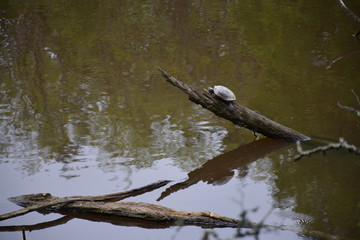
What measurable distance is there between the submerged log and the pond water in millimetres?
75

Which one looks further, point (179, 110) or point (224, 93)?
point (179, 110)

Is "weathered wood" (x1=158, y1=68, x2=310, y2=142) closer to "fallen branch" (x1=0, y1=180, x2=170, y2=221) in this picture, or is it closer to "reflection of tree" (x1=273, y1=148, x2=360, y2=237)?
"reflection of tree" (x1=273, y1=148, x2=360, y2=237)

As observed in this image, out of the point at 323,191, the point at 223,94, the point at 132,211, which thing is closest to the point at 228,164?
→ the point at 223,94

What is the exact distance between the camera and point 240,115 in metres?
4.80

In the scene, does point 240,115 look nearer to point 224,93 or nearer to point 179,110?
point 224,93

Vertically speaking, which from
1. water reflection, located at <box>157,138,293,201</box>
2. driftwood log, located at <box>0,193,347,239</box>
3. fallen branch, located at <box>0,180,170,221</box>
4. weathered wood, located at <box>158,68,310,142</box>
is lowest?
driftwood log, located at <box>0,193,347,239</box>

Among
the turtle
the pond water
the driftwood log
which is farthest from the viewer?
the turtle

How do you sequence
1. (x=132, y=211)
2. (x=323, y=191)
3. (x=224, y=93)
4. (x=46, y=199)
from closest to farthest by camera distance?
(x=132, y=211) → (x=46, y=199) → (x=323, y=191) → (x=224, y=93)

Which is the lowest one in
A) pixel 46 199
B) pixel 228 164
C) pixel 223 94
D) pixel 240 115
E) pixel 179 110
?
pixel 46 199

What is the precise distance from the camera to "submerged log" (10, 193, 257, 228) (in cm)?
364

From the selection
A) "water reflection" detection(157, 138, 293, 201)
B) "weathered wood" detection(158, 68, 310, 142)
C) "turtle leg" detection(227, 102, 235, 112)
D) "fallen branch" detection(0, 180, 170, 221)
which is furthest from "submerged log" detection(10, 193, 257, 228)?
"turtle leg" detection(227, 102, 235, 112)

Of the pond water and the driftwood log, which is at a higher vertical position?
the pond water

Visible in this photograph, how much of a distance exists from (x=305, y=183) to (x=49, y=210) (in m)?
2.30

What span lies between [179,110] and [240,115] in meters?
1.30
